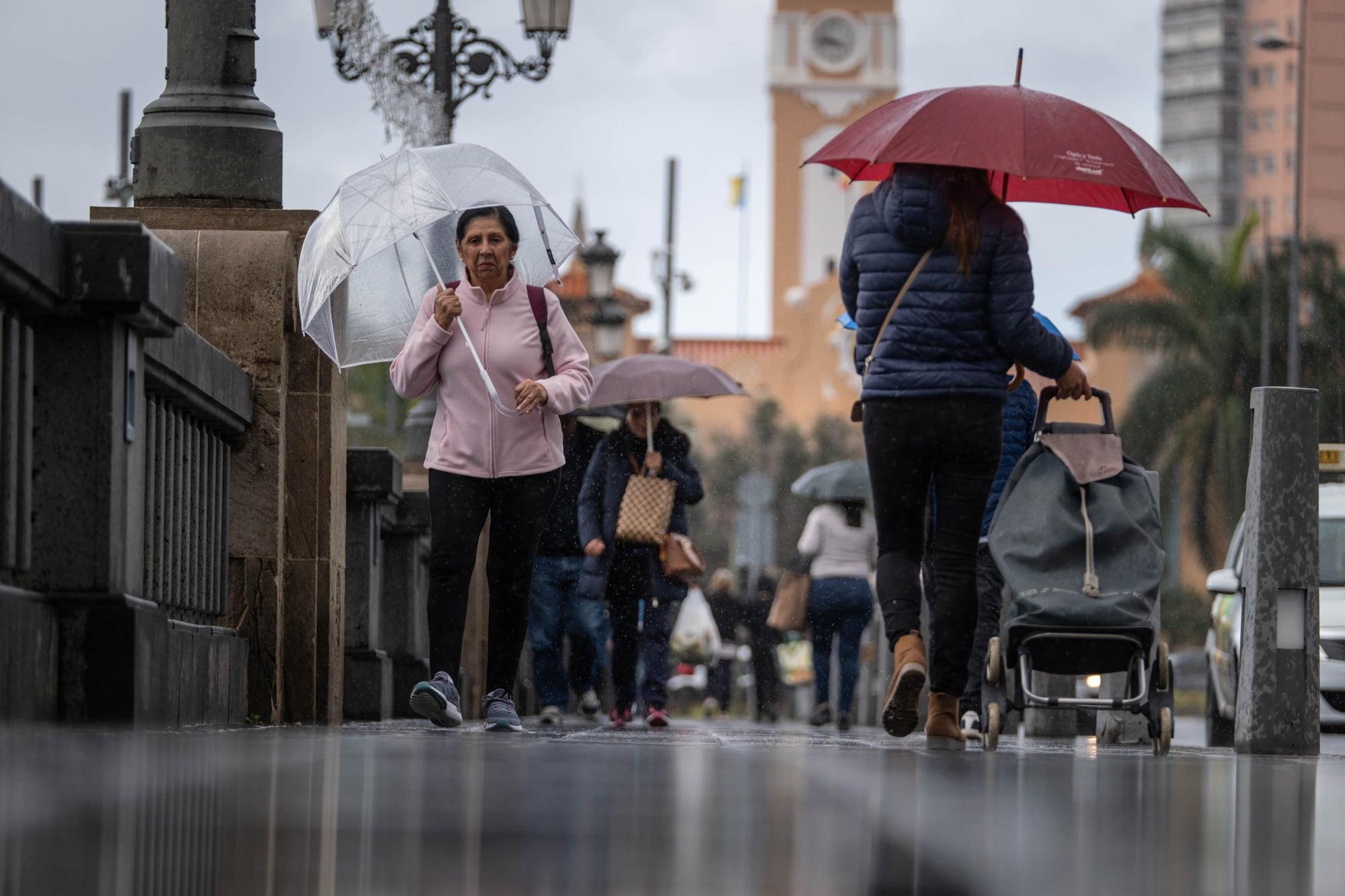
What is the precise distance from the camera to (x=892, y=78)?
10550cm

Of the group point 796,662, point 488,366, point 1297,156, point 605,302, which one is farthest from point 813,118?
point 488,366

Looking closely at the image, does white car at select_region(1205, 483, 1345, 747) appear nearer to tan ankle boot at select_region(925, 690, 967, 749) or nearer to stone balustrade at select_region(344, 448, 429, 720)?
stone balustrade at select_region(344, 448, 429, 720)

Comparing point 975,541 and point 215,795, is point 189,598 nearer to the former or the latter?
point 975,541

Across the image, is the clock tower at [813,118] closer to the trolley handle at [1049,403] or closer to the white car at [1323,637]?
the white car at [1323,637]

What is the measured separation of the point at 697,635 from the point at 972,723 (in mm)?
18333

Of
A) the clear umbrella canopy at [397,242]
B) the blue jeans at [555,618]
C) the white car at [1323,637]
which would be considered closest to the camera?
the clear umbrella canopy at [397,242]

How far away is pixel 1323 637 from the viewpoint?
14188 mm

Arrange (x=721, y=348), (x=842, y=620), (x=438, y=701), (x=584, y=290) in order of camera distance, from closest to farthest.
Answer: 1. (x=438, y=701)
2. (x=842, y=620)
3. (x=584, y=290)
4. (x=721, y=348)

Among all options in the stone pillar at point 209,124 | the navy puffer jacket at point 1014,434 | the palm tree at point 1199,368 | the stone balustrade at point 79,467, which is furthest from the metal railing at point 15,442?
the palm tree at point 1199,368

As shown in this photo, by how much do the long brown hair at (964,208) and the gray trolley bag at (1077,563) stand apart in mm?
796

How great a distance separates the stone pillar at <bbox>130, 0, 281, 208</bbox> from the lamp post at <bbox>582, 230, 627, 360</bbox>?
16.3 m

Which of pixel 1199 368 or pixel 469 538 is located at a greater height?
pixel 1199 368

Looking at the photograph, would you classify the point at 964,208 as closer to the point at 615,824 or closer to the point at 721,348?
the point at 615,824

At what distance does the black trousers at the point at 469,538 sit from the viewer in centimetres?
812
